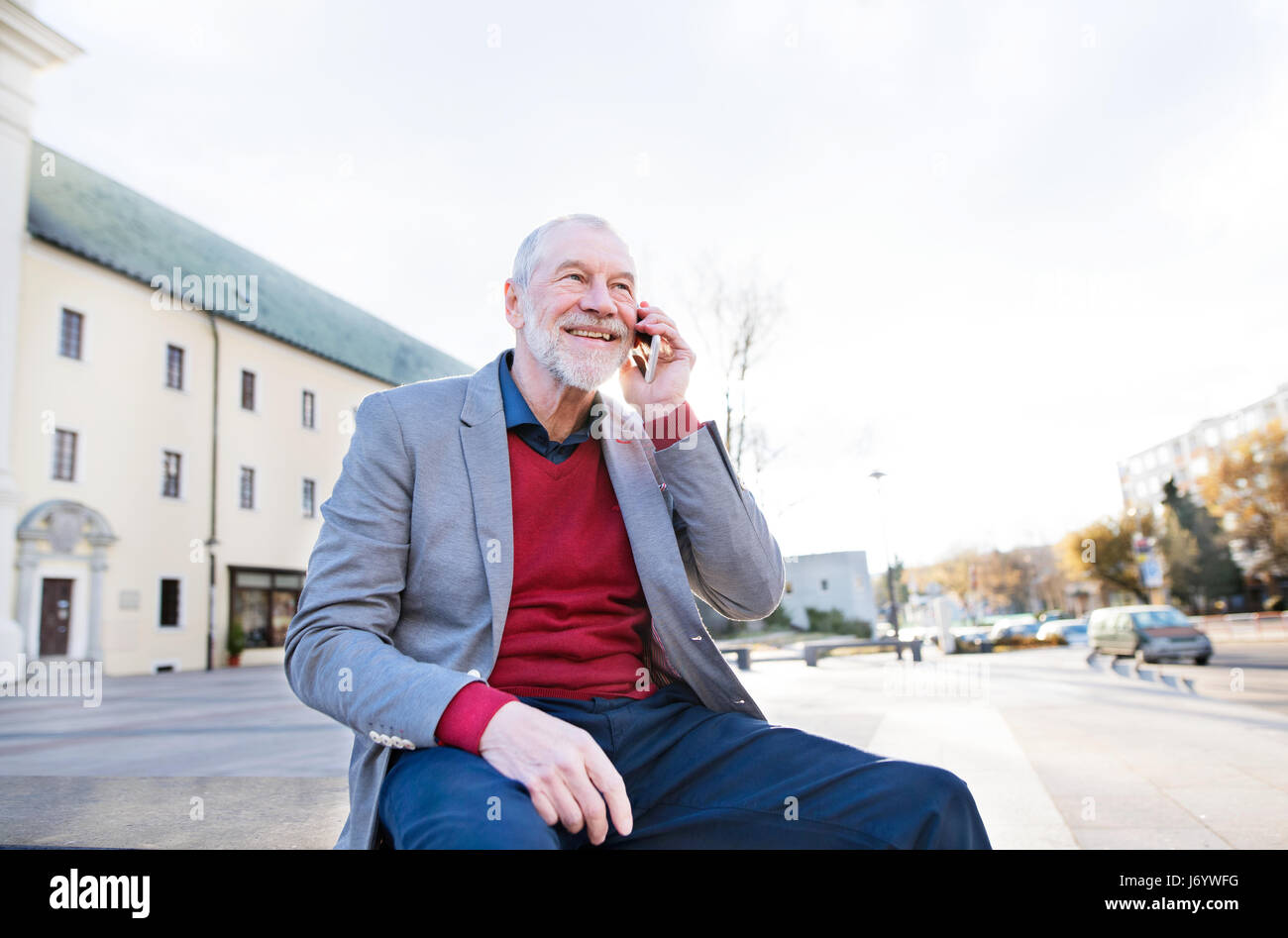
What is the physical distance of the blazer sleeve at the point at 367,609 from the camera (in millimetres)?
1328

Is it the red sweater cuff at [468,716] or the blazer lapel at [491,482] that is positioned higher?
the blazer lapel at [491,482]

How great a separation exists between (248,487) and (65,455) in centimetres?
641

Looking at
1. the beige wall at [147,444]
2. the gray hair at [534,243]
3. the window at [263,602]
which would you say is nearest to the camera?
the gray hair at [534,243]

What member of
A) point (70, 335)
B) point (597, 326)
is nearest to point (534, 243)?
point (597, 326)

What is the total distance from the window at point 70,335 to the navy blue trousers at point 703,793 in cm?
2465

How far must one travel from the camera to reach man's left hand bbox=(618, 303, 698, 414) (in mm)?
1866

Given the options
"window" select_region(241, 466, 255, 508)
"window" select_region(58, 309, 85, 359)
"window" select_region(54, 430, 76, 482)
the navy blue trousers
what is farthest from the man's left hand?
"window" select_region(241, 466, 255, 508)

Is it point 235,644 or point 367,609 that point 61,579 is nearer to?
point 235,644

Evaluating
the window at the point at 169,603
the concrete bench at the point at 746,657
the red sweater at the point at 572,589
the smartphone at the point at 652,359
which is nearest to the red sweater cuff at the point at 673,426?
the red sweater at the point at 572,589

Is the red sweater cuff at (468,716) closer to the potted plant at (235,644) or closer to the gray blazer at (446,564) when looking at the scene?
the gray blazer at (446,564)

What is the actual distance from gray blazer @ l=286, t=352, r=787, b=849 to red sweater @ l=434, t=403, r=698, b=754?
62mm

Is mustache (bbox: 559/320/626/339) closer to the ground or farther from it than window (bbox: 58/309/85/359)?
closer to the ground

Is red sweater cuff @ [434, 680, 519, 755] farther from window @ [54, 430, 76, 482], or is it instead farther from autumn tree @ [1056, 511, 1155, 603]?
autumn tree @ [1056, 511, 1155, 603]
